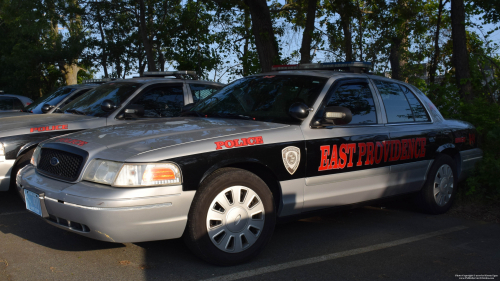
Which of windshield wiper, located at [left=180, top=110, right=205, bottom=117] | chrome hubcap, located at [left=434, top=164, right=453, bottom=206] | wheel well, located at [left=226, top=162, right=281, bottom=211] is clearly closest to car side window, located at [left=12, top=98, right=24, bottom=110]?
windshield wiper, located at [left=180, top=110, right=205, bottom=117]

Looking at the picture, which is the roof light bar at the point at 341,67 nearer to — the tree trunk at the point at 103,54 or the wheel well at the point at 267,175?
the wheel well at the point at 267,175

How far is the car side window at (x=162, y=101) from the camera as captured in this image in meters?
7.03

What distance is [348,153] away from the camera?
4.65 metres

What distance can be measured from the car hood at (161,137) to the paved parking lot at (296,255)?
0.94 meters

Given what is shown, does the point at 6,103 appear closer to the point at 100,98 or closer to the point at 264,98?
the point at 100,98

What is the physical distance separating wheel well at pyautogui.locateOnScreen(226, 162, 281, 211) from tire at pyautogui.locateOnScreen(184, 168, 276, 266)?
0.14 meters

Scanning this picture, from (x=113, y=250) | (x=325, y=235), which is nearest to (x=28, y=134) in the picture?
(x=113, y=250)

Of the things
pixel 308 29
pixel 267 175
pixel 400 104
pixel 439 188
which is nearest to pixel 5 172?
pixel 267 175

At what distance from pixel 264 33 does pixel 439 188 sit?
6698mm

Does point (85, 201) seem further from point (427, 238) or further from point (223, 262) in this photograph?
point (427, 238)

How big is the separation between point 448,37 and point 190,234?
1670 cm

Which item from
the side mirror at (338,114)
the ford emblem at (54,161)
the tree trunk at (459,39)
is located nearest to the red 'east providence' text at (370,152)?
the side mirror at (338,114)

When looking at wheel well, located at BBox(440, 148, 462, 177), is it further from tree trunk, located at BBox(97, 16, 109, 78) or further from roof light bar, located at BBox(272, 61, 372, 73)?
tree trunk, located at BBox(97, 16, 109, 78)

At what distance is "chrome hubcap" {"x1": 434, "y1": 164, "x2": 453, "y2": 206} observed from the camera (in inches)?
228
